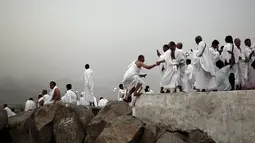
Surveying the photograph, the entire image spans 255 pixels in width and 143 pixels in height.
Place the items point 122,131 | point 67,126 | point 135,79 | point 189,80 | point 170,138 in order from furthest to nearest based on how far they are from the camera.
Answer: point 189,80, point 67,126, point 135,79, point 122,131, point 170,138

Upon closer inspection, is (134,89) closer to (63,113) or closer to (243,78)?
(63,113)

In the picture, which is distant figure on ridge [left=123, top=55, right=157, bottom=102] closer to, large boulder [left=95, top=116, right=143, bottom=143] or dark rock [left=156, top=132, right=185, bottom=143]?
large boulder [left=95, top=116, right=143, bottom=143]

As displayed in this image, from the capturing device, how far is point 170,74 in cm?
1034

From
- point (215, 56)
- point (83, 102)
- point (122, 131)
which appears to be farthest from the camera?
point (83, 102)

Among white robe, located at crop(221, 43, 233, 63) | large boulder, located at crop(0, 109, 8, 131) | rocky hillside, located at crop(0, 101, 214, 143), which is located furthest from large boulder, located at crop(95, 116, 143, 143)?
large boulder, located at crop(0, 109, 8, 131)

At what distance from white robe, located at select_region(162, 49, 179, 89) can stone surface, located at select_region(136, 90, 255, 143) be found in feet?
2.10

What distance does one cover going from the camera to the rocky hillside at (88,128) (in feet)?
29.6

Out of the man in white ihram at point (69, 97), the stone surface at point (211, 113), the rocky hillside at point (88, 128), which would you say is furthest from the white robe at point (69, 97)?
the stone surface at point (211, 113)

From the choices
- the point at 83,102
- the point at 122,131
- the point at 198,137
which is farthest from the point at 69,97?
the point at 198,137

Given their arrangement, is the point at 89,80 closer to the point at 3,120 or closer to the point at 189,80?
the point at 3,120

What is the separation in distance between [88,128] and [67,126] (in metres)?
0.84

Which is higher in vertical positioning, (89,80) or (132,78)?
(132,78)

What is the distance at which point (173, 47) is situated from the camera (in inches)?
404

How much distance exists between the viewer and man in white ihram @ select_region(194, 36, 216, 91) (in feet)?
30.2
